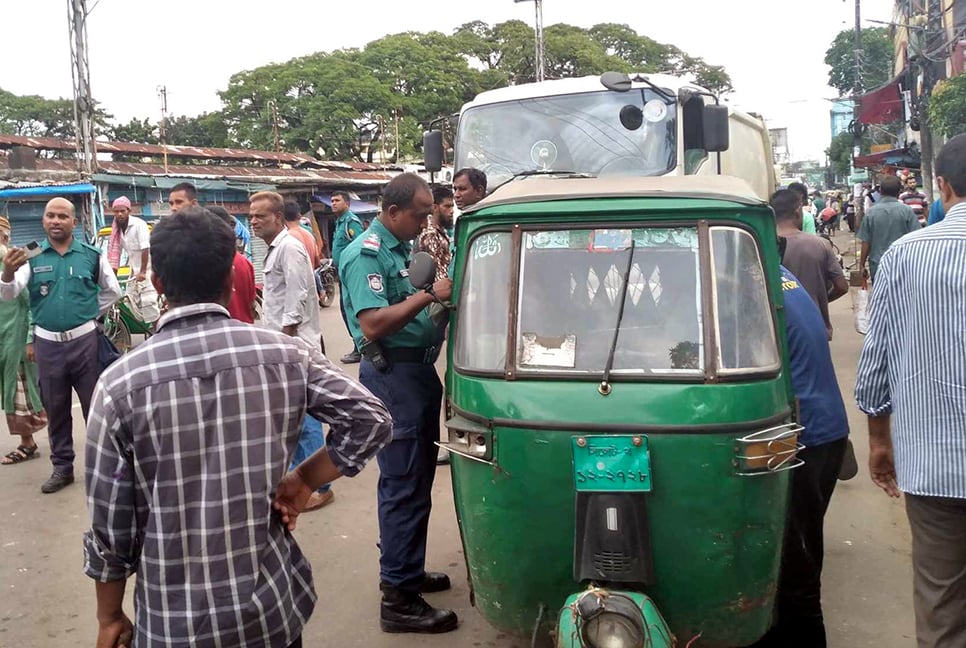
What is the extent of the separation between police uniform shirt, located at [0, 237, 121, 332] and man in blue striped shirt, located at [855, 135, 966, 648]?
4.80 metres

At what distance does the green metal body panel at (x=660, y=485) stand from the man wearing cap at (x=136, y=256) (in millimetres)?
6573

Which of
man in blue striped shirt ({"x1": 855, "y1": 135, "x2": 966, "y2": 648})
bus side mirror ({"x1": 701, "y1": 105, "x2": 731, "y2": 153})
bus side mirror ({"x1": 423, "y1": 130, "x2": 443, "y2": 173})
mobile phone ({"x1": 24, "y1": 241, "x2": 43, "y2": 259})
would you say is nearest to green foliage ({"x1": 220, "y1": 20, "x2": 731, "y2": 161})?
bus side mirror ({"x1": 423, "y1": 130, "x2": 443, "y2": 173})

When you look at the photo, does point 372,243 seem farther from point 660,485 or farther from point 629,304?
point 660,485

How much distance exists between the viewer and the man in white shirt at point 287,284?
16.8ft

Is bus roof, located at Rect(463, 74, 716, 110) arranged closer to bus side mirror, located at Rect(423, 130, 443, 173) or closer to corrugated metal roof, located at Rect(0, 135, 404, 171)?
bus side mirror, located at Rect(423, 130, 443, 173)

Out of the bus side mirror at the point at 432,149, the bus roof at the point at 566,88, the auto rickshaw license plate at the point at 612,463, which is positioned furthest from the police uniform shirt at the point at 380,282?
the bus side mirror at the point at 432,149

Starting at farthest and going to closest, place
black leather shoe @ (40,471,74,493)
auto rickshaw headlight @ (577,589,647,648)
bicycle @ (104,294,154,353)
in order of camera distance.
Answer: bicycle @ (104,294,154,353)
black leather shoe @ (40,471,74,493)
auto rickshaw headlight @ (577,589,647,648)

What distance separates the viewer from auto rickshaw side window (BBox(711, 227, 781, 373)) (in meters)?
2.87

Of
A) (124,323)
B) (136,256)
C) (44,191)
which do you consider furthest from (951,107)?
(44,191)

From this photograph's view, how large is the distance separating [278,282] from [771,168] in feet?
23.8

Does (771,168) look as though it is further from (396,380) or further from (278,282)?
(396,380)

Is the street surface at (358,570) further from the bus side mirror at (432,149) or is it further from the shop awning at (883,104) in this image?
the shop awning at (883,104)

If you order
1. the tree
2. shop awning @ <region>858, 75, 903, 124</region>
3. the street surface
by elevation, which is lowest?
the street surface

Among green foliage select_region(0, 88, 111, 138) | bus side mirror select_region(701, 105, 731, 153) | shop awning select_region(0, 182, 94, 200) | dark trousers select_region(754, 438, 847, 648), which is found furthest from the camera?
green foliage select_region(0, 88, 111, 138)
